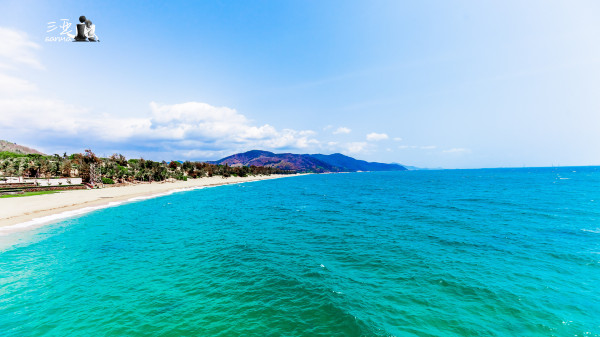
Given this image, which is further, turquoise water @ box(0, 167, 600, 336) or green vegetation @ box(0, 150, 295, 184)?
green vegetation @ box(0, 150, 295, 184)

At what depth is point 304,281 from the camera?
49.9ft

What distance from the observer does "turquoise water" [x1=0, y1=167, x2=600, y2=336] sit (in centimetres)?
1088

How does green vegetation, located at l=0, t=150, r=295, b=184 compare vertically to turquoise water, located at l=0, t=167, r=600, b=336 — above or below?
above

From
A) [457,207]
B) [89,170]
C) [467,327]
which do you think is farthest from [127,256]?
[89,170]

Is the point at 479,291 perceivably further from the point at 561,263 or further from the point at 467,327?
the point at 561,263

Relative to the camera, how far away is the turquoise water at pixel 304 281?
35.7ft

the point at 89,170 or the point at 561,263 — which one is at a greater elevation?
the point at 89,170

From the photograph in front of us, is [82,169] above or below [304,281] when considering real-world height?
above

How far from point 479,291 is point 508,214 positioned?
30.4 metres

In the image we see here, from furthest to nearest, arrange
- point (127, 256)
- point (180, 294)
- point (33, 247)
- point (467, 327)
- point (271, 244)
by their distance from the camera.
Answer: point (271, 244) < point (33, 247) < point (127, 256) < point (180, 294) < point (467, 327)

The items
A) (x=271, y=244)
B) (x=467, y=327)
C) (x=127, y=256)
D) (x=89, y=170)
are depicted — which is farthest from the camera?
(x=89, y=170)

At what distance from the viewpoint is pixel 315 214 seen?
3909 cm

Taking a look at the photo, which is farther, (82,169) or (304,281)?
(82,169)

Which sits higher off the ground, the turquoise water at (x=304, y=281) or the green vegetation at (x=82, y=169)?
the green vegetation at (x=82, y=169)
